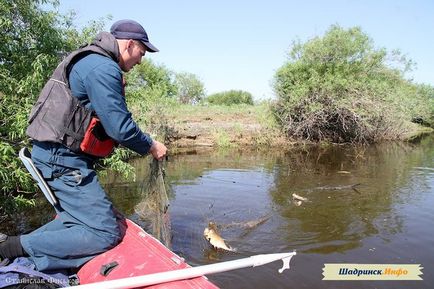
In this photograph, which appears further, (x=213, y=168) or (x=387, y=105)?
(x=387, y=105)

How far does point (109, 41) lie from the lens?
10.3 feet

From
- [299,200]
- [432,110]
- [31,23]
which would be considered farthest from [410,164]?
[432,110]

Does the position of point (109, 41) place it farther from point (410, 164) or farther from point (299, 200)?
point (410, 164)

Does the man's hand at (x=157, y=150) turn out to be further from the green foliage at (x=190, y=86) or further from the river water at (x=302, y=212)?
the green foliage at (x=190, y=86)

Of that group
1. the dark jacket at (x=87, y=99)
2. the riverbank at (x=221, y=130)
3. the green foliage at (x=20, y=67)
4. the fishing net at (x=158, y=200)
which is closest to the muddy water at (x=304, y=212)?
the fishing net at (x=158, y=200)

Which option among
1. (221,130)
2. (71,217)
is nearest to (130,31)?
(71,217)

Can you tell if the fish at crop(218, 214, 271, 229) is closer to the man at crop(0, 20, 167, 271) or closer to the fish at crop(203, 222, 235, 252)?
the fish at crop(203, 222, 235, 252)

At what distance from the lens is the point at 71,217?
312 centimetres

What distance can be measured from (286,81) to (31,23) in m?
17.9

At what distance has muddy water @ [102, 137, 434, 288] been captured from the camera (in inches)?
243

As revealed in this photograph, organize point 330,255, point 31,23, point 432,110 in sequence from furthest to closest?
point 432,110
point 31,23
point 330,255

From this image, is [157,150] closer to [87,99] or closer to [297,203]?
[87,99]

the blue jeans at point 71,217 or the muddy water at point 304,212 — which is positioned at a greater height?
the blue jeans at point 71,217

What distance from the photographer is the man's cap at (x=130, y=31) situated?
321 centimetres
